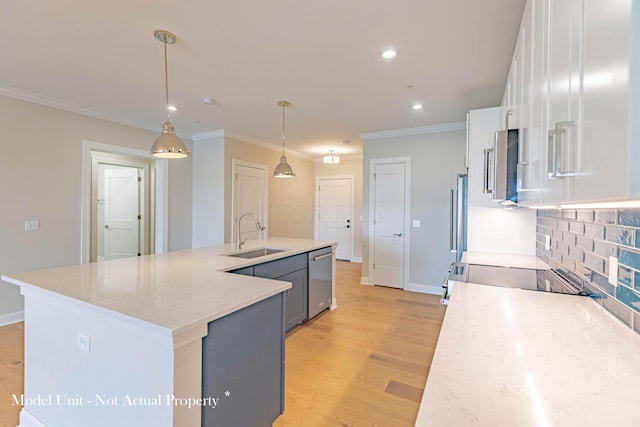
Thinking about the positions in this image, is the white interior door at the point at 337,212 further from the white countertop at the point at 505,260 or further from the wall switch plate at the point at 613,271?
the wall switch plate at the point at 613,271

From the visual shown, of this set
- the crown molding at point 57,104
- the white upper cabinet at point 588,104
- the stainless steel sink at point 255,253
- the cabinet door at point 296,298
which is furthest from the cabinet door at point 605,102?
the crown molding at point 57,104

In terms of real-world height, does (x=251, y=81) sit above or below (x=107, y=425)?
above

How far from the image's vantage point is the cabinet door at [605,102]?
0.50 metres

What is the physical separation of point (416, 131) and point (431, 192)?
37.9 inches

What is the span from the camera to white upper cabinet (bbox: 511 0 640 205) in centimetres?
49

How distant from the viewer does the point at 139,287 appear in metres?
1.62

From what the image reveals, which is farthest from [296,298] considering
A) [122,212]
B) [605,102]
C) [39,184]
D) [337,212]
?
[122,212]

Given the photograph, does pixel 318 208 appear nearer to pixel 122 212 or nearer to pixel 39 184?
pixel 122 212

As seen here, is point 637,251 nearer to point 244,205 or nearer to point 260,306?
point 260,306

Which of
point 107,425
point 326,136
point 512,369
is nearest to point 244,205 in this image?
point 326,136

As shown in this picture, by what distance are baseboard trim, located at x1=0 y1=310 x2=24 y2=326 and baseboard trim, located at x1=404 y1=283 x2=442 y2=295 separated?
4.86 meters

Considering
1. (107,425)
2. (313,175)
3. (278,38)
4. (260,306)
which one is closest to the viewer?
(107,425)

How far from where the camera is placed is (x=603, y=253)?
1.21 m

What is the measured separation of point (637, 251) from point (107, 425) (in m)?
2.18
